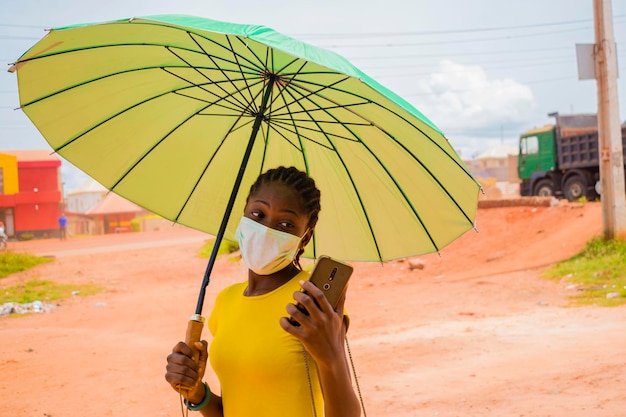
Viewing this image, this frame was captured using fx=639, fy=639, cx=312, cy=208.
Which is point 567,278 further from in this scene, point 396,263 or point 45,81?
point 45,81

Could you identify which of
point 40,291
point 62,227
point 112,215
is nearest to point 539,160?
point 40,291

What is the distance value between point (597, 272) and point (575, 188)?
34.7 ft

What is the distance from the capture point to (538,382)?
5898 mm

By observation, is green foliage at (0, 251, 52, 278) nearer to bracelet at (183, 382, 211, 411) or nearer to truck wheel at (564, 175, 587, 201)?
truck wheel at (564, 175, 587, 201)

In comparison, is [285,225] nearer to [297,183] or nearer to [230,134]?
[297,183]

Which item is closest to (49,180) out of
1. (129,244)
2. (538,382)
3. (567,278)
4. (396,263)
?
(129,244)

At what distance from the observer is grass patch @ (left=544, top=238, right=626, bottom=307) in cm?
1082

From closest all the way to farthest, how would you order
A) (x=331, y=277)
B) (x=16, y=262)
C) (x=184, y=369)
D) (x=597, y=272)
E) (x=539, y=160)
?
(x=331, y=277) < (x=184, y=369) < (x=597, y=272) < (x=16, y=262) < (x=539, y=160)

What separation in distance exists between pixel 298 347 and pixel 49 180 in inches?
1531

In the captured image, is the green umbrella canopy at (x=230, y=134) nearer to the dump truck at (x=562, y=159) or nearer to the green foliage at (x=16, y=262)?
the green foliage at (x=16, y=262)

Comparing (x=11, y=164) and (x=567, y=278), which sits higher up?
(x=11, y=164)

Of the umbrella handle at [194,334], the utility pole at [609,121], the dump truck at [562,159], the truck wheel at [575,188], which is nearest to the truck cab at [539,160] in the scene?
the dump truck at [562,159]

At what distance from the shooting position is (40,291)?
1523cm

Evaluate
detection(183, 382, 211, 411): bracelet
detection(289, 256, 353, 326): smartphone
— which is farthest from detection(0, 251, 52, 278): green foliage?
detection(289, 256, 353, 326): smartphone
